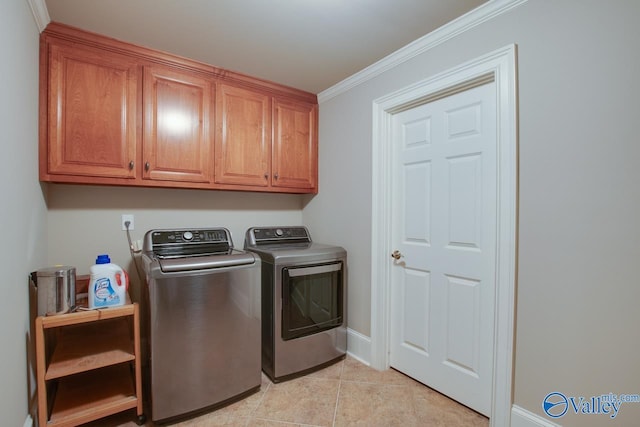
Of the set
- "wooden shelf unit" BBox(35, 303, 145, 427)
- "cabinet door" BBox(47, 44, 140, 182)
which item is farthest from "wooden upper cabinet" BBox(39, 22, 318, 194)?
"wooden shelf unit" BBox(35, 303, 145, 427)

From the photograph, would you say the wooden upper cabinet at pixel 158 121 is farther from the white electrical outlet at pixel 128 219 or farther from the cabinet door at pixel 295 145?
the white electrical outlet at pixel 128 219

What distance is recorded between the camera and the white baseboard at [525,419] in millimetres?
1408

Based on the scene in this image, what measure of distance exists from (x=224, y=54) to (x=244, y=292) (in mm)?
1630

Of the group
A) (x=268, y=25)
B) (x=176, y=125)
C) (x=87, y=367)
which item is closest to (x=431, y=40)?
(x=268, y=25)

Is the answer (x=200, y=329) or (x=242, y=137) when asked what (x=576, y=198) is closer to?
(x=200, y=329)

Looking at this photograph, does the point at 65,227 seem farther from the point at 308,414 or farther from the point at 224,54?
the point at 308,414

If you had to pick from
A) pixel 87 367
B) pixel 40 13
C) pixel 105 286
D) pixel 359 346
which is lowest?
pixel 359 346

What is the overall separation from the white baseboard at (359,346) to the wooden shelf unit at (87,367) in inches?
59.1

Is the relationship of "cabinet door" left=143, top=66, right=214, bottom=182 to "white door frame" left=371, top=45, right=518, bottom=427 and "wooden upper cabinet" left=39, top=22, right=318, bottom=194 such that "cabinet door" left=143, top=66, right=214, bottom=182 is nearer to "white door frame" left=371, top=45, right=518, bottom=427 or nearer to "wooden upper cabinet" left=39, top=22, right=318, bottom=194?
"wooden upper cabinet" left=39, top=22, right=318, bottom=194

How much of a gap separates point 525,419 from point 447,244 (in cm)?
95

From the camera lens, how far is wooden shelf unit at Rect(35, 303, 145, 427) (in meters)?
1.43

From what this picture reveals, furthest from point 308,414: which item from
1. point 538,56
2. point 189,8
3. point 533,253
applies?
point 189,8

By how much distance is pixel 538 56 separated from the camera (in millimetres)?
1422

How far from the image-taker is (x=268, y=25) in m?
1.76
